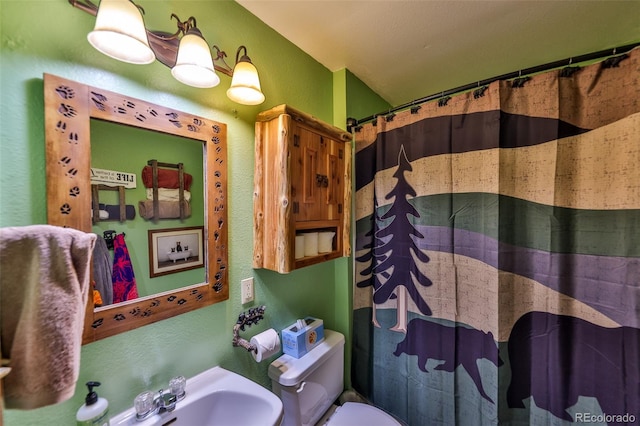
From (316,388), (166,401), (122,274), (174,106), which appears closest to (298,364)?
(316,388)

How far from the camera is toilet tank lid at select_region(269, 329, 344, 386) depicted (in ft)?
3.65

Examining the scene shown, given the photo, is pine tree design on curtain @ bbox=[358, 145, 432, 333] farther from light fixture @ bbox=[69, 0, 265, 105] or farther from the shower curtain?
light fixture @ bbox=[69, 0, 265, 105]

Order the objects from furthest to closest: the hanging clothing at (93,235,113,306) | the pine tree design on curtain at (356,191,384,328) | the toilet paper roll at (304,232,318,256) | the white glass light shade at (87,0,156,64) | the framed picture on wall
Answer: the pine tree design on curtain at (356,191,384,328)
the toilet paper roll at (304,232,318,256)
the framed picture on wall
the hanging clothing at (93,235,113,306)
the white glass light shade at (87,0,156,64)

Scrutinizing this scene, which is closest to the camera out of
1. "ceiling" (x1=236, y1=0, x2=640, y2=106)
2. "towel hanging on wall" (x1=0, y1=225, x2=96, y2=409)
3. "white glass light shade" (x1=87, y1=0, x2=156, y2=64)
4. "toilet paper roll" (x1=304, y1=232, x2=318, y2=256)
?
"towel hanging on wall" (x1=0, y1=225, x2=96, y2=409)

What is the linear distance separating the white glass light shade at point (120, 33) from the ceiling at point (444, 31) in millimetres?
644

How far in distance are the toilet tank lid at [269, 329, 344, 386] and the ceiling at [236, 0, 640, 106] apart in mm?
1702

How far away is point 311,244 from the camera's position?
4.25 ft

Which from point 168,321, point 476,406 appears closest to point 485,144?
point 476,406

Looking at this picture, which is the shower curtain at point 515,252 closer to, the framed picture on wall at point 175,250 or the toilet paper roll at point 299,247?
the toilet paper roll at point 299,247

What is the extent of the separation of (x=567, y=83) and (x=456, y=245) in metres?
0.82

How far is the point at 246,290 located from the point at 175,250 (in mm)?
367

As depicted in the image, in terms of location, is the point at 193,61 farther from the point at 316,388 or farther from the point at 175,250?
the point at 316,388

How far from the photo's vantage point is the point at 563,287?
1.03m

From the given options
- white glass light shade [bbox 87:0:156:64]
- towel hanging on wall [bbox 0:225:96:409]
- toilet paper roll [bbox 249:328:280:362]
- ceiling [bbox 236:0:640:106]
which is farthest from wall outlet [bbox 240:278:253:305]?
ceiling [bbox 236:0:640:106]
